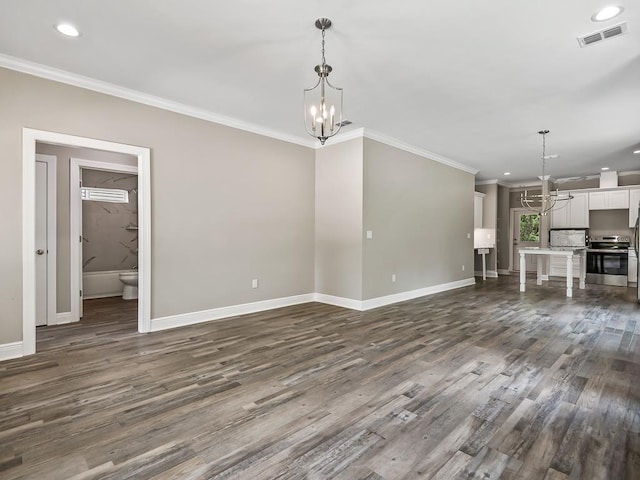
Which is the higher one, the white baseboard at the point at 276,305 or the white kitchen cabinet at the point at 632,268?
the white kitchen cabinet at the point at 632,268

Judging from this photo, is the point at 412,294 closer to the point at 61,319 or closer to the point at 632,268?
the point at 61,319

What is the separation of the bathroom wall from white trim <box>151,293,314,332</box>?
330cm

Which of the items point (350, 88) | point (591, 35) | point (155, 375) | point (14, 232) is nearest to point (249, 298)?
point (155, 375)

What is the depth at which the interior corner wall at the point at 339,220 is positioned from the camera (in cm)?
524

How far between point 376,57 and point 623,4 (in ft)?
5.80

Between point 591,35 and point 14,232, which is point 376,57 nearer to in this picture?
point 591,35

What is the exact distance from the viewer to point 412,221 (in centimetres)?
624

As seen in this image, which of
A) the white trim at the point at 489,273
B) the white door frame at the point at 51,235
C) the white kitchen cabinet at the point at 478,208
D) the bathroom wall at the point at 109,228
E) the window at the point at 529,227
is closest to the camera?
the white door frame at the point at 51,235

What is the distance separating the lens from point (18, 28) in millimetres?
2670

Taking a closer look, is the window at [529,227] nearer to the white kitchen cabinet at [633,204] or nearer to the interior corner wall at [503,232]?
the interior corner wall at [503,232]

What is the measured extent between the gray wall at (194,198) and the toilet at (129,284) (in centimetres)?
242

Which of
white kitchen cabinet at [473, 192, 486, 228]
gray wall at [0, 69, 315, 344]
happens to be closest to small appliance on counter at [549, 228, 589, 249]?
white kitchen cabinet at [473, 192, 486, 228]

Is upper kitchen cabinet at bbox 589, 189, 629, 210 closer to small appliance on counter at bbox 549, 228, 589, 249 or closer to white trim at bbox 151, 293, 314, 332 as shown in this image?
small appliance on counter at bbox 549, 228, 589, 249

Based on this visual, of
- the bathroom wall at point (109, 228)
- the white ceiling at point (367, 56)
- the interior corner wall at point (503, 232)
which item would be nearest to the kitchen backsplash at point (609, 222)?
the interior corner wall at point (503, 232)
